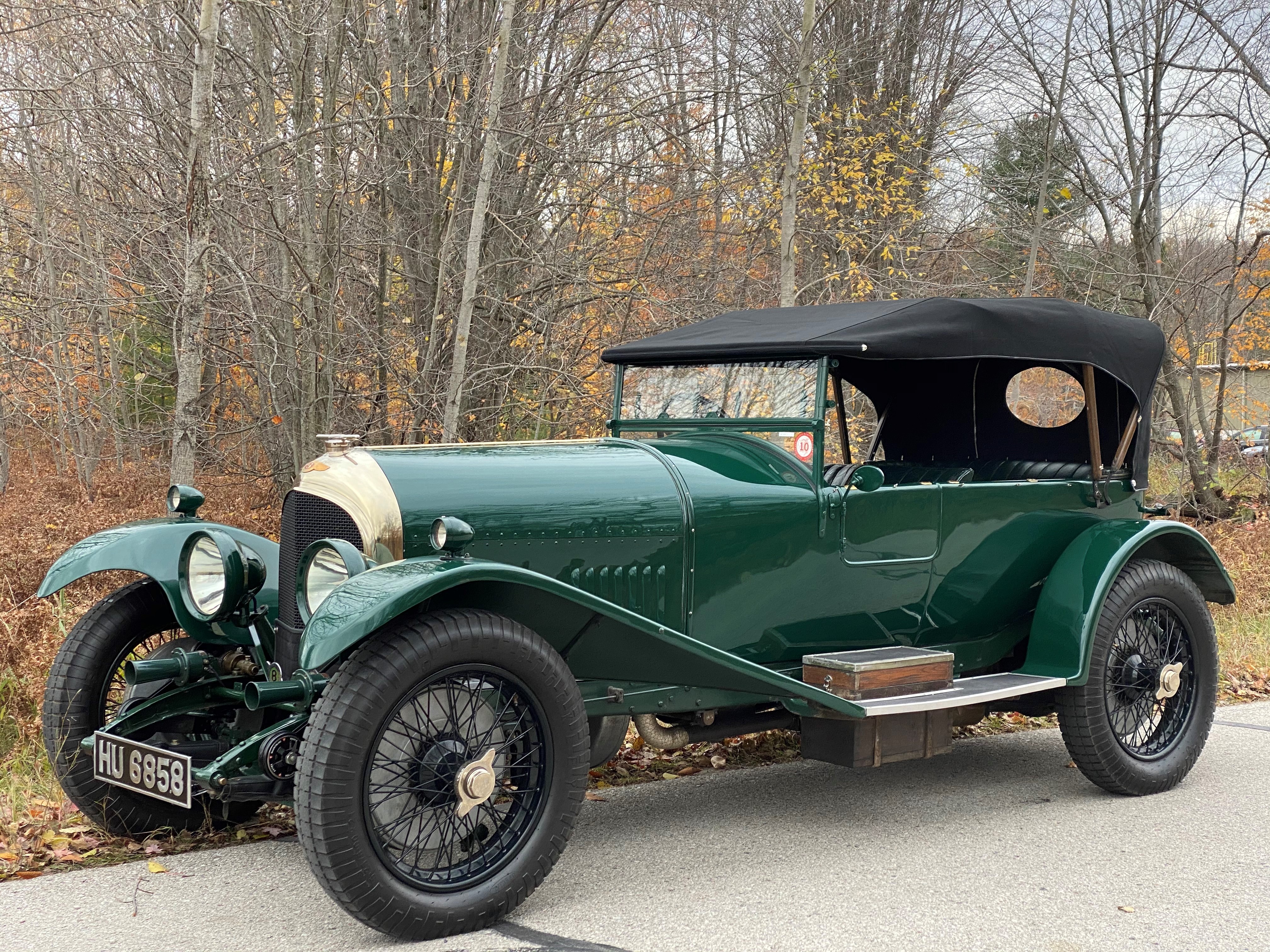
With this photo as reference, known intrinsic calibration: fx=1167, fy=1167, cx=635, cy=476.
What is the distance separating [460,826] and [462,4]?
26.9ft

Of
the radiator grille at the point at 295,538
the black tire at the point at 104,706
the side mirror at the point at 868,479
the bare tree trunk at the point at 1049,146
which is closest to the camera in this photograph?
the radiator grille at the point at 295,538

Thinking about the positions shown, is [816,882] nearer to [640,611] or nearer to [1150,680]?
[640,611]

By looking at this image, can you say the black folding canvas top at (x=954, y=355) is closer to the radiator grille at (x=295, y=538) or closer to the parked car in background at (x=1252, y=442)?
the radiator grille at (x=295, y=538)

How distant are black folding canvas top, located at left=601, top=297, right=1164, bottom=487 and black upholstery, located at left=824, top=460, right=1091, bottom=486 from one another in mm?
70

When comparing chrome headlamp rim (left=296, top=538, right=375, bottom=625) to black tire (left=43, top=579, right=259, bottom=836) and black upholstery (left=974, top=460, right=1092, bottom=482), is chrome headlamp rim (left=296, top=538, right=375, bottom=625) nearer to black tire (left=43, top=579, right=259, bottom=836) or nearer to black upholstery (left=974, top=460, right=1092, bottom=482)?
black tire (left=43, top=579, right=259, bottom=836)

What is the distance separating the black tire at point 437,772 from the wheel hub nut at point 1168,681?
2.81 m

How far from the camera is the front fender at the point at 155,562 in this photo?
4.09m

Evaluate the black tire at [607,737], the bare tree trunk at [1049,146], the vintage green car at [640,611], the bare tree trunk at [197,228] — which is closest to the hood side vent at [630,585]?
the vintage green car at [640,611]

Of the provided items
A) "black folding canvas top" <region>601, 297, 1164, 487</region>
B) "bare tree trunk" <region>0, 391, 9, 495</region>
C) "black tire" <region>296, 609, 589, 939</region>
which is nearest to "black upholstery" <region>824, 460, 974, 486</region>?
"black folding canvas top" <region>601, 297, 1164, 487</region>

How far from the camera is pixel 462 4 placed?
984cm

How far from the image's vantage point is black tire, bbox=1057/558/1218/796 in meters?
4.70

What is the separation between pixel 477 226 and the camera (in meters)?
8.62

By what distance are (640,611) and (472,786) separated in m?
0.95

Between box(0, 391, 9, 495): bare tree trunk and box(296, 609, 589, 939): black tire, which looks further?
box(0, 391, 9, 495): bare tree trunk
